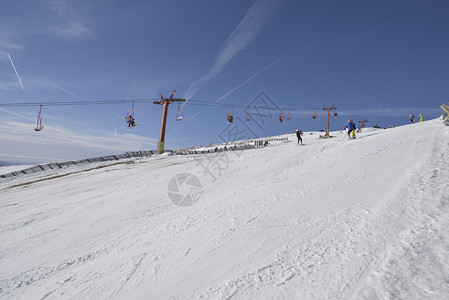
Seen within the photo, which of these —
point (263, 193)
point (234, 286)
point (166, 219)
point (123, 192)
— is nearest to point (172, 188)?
point (123, 192)

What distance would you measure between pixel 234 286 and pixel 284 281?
0.67m

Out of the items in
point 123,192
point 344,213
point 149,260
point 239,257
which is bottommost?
point 123,192

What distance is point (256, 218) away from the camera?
15.5 ft

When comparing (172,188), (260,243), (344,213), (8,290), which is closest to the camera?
(8,290)

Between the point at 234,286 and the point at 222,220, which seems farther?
the point at 222,220

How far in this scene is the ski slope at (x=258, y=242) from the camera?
2.63 metres

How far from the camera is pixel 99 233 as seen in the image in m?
5.23

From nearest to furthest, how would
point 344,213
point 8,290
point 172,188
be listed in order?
point 8,290 < point 344,213 < point 172,188

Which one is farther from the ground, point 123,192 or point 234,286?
point 234,286

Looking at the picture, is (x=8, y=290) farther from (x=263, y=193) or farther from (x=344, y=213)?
(x=344, y=213)

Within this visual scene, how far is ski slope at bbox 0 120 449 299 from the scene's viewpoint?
263 cm

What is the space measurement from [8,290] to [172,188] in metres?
5.51

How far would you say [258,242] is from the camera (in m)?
3.74

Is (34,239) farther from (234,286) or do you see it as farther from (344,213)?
(344,213)
